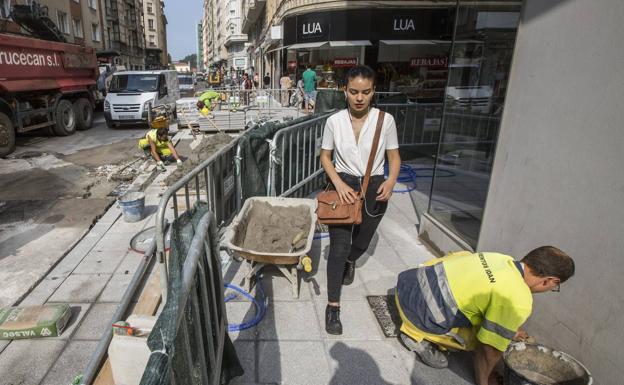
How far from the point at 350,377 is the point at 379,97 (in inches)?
440

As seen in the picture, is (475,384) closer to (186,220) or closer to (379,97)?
(186,220)

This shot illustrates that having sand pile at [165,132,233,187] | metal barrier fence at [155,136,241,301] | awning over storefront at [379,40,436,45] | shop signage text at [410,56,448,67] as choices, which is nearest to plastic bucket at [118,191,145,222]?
sand pile at [165,132,233,187]

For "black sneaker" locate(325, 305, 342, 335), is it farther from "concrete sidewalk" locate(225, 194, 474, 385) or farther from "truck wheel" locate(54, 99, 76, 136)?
"truck wheel" locate(54, 99, 76, 136)

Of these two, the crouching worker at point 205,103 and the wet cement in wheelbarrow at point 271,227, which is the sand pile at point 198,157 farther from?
the crouching worker at point 205,103

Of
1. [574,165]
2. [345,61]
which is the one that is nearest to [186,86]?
[345,61]

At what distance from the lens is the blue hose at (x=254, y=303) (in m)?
3.00

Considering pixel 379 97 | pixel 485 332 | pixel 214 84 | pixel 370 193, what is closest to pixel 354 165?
pixel 370 193

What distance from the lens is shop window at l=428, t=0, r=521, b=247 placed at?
12.6 ft

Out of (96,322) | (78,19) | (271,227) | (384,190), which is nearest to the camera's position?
(384,190)

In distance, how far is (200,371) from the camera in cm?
161

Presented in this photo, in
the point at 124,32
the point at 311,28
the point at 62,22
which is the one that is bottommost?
the point at 311,28

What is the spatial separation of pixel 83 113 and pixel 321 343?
578 inches

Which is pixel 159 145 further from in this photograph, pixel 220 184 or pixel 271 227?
pixel 271 227

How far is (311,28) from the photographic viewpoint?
60.9 feet
